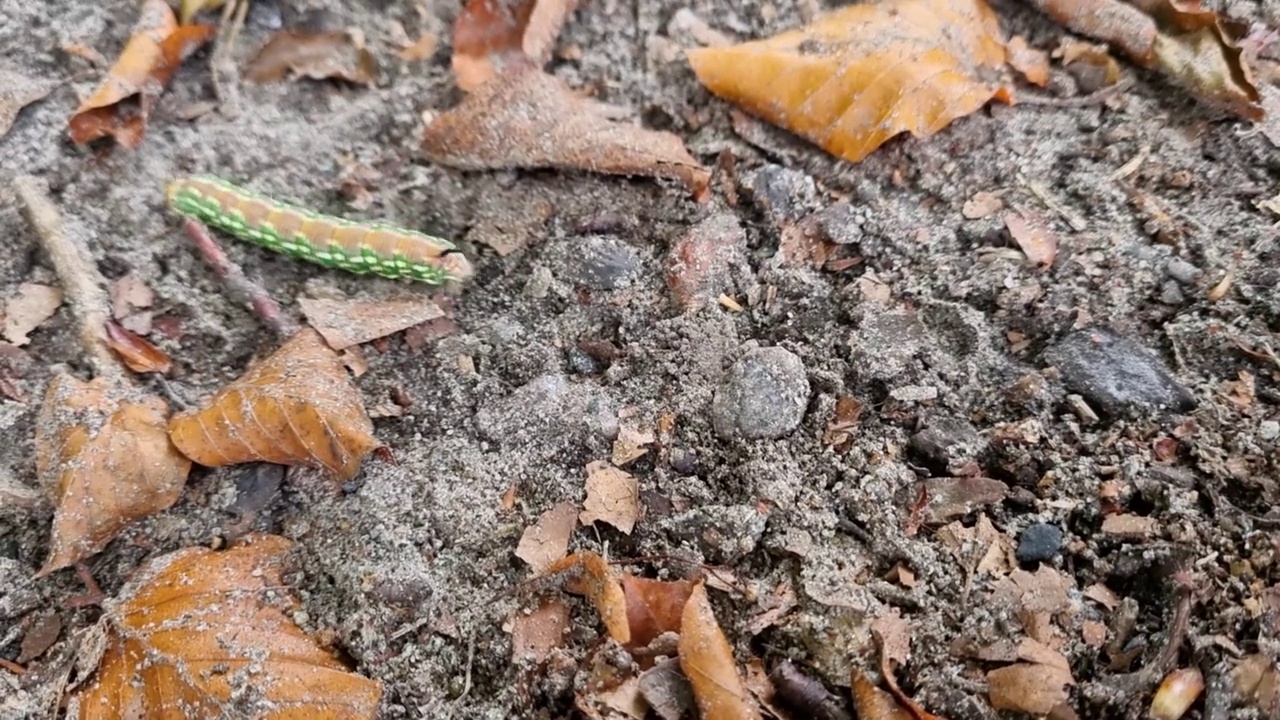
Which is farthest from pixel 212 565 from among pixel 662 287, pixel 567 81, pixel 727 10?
pixel 727 10

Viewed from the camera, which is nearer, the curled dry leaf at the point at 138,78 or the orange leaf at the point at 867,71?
the orange leaf at the point at 867,71

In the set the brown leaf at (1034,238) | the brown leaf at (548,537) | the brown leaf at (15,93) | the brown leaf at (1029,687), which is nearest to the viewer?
the brown leaf at (1029,687)

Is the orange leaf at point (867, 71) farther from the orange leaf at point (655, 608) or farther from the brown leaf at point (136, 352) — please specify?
the brown leaf at point (136, 352)

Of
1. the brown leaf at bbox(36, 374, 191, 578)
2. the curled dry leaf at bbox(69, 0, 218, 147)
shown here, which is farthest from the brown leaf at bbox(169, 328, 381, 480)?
the curled dry leaf at bbox(69, 0, 218, 147)

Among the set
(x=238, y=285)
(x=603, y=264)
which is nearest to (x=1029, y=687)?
(x=603, y=264)

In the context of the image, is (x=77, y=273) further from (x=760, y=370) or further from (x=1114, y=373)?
(x=1114, y=373)

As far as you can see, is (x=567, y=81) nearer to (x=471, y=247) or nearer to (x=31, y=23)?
(x=471, y=247)

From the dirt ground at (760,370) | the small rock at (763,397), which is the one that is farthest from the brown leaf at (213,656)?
the small rock at (763,397)
